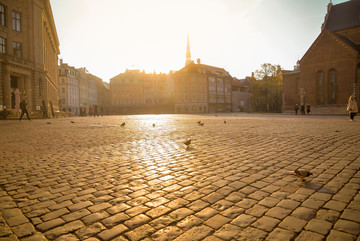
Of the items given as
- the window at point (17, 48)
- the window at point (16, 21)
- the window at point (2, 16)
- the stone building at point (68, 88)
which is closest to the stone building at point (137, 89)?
the stone building at point (68, 88)

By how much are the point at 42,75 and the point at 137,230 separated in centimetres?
3635

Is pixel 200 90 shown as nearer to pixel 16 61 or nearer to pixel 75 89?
pixel 75 89

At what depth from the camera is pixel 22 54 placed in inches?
1166

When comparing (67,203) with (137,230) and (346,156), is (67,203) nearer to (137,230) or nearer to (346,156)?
(137,230)

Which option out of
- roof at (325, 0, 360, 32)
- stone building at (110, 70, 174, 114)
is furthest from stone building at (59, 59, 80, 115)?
roof at (325, 0, 360, 32)

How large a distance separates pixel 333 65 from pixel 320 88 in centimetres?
422

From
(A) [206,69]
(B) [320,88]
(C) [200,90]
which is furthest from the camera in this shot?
(A) [206,69]

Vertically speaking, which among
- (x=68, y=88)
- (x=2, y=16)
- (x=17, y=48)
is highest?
(x=2, y=16)

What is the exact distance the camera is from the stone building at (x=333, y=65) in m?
36.0

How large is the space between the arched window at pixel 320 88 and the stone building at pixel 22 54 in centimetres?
4290

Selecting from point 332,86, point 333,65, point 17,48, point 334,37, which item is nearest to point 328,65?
point 333,65

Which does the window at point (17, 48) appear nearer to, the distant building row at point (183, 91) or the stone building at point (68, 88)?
the stone building at point (68, 88)

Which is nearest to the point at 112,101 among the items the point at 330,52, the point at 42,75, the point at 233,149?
the point at 42,75

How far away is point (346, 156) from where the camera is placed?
15.6 ft
